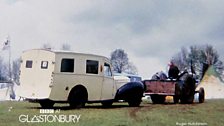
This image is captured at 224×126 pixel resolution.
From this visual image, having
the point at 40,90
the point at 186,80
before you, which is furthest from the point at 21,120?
the point at 186,80

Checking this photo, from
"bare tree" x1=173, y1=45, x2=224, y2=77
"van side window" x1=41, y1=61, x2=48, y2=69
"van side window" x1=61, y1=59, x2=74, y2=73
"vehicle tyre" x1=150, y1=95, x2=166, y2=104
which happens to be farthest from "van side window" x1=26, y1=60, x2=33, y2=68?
"bare tree" x1=173, y1=45, x2=224, y2=77

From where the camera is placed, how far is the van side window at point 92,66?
1743 cm

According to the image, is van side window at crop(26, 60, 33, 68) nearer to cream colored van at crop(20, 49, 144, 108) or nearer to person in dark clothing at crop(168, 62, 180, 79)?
cream colored van at crop(20, 49, 144, 108)

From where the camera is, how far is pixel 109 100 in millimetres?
18703

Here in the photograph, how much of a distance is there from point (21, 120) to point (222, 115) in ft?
20.7

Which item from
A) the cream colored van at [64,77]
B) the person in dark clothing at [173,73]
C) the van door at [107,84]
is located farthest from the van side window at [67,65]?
the person in dark clothing at [173,73]

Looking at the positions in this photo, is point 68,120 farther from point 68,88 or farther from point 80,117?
point 68,88

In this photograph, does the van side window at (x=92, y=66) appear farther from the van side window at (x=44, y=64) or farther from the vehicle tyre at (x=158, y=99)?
the vehicle tyre at (x=158, y=99)

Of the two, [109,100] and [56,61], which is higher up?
[56,61]

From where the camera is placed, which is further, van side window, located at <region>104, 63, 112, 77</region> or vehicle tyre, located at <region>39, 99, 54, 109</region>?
van side window, located at <region>104, 63, 112, 77</region>

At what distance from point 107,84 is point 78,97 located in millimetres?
1523

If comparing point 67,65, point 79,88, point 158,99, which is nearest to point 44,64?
point 67,65

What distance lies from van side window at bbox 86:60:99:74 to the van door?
0.49 meters

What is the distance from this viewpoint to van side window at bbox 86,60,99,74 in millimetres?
17434
